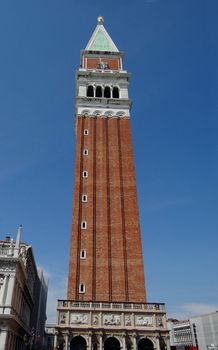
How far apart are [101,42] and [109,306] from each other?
194ft

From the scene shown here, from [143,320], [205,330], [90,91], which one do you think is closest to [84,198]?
[143,320]

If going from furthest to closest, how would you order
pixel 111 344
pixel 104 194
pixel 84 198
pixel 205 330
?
pixel 205 330 < pixel 104 194 < pixel 84 198 < pixel 111 344

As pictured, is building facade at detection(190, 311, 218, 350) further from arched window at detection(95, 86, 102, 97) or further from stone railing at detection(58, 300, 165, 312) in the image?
arched window at detection(95, 86, 102, 97)

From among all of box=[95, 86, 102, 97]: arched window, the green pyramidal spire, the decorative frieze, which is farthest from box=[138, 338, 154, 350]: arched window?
the green pyramidal spire

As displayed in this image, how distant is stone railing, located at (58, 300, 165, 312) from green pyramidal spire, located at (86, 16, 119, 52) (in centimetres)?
5427

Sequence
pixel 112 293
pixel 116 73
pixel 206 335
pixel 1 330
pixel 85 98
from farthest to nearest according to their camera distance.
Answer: pixel 206 335 → pixel 116 73 → pixel 85 98 → pixel 112 293 → pixel 1 330

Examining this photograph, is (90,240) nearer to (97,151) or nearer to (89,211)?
(89,211)

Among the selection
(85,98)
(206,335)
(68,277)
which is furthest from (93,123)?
(206,335)

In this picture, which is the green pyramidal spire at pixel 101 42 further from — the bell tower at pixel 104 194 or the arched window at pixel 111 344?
the arched window at pixel 111 344

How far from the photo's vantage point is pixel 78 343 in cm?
Result: 3753

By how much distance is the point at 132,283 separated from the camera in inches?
1747

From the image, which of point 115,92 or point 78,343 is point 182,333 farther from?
point 78,343

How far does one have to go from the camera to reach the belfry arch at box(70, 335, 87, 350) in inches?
1465

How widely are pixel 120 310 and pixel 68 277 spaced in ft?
27.8
